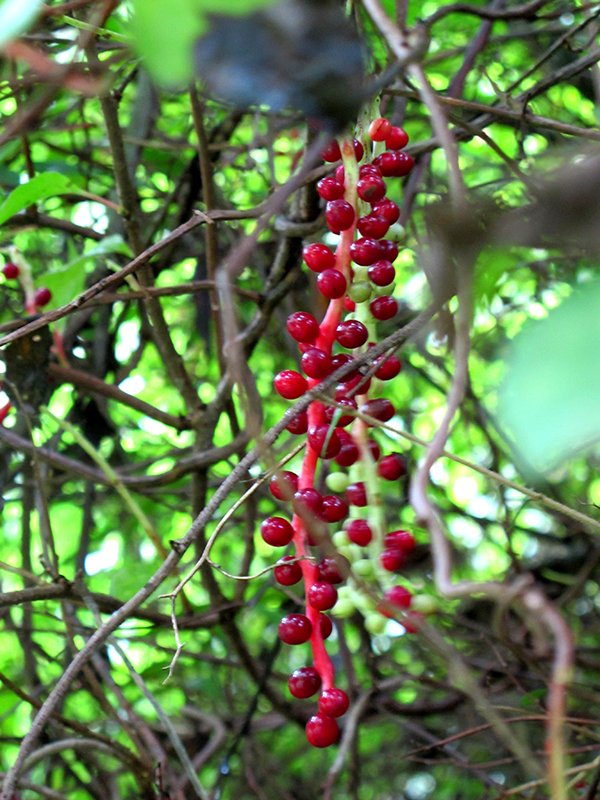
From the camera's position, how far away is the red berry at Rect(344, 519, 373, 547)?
0.56m

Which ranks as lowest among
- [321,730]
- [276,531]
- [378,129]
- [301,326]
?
[321,730]

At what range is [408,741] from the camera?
4.07ft

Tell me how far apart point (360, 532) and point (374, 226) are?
6.7 inches

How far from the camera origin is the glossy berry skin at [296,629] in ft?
1.63

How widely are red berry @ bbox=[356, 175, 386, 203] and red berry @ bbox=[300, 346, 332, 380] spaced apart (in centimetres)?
9

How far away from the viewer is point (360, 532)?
0.56m

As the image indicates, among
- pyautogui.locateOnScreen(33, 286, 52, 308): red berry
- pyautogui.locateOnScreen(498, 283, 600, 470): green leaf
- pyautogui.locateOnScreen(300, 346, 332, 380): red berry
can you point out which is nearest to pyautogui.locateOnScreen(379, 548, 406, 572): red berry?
pyautogui.locateOnScreen(300, 346, 332, 380): red berry

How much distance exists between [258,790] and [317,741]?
2.22 feet

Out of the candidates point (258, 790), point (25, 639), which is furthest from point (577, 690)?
point (25, 639)

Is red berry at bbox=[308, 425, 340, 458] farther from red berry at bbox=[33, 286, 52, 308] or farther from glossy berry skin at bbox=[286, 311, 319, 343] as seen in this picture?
red berry at bbox=[33, 286, 52, 308]

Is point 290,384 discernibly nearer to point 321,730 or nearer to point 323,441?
point 323,441

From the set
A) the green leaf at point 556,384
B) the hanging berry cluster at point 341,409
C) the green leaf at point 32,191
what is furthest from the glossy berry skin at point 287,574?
the green leaf at point 32,191

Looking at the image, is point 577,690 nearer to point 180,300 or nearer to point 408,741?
point 408,741

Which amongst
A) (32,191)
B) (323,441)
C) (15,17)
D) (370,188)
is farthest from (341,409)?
(32,191)
